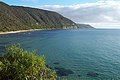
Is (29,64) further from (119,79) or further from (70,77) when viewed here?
(119,79)

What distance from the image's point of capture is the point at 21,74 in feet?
141

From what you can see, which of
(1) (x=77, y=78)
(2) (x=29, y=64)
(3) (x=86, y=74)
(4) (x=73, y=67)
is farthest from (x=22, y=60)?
(4) (x=73, y=67)

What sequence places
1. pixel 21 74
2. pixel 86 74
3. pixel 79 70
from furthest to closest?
pixel 79 70
pixel 86 74
pixel 21 74

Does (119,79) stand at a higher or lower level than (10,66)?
lower

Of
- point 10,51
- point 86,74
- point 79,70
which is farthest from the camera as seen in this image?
point 79,70

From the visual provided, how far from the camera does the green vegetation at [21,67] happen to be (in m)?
43.4

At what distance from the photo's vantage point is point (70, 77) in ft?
246

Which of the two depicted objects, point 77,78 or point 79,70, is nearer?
point 77,78

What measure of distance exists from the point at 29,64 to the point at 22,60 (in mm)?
1688

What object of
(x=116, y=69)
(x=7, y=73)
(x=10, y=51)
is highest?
(x=10, y=51)

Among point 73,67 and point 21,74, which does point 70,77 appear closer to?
point 73,67

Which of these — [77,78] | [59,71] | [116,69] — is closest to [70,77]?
[77,78]

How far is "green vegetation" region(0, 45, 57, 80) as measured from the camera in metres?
43.4

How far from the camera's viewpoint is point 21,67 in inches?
1706
